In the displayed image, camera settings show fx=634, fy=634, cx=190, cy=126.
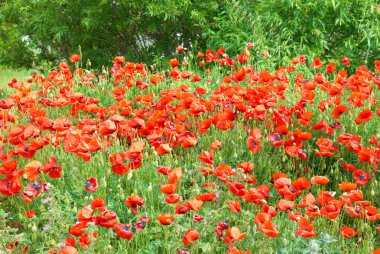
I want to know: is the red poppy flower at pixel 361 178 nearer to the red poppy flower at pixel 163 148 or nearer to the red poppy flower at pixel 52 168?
the red poppy flower at pixel 163 148

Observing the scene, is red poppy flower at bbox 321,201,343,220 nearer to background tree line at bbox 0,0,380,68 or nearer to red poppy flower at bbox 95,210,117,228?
red poppy flower at bbox 95,210,117,228

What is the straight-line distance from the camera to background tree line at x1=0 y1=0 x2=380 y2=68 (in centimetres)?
680

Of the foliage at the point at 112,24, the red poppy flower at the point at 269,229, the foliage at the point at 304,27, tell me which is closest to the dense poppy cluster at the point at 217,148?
the red poppy flower at the point at 269,229

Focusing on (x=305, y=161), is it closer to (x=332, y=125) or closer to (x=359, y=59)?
(x=332, y=125)

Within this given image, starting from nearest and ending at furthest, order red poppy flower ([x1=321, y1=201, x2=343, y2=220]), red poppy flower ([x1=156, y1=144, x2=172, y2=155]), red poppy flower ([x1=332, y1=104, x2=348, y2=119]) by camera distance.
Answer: red poppy flower ([x1=321, y1=201, x2=343, y2=220]) < red poppy flower ([x1=156, y1=144, x2=172, y2=155]) < red poppy flower ([x1=332, y1=104, x2=348, y2=119])

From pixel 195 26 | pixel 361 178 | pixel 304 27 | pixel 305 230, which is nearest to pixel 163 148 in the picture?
pixel 305 230

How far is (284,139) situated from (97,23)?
3927mm

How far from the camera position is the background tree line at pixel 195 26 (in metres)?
6.80

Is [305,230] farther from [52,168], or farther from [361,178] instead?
[52,168]

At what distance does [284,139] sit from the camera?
13.5ft

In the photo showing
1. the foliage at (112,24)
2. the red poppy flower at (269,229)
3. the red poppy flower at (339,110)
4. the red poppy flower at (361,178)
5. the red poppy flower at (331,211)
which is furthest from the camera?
the foliage at (112,24)

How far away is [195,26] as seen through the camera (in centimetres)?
782

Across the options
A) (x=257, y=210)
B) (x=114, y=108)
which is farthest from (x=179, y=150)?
(x=257, y=210)

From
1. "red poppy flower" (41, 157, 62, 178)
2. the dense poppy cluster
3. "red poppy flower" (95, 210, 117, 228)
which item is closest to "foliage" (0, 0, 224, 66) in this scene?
the dense poppy cluster
